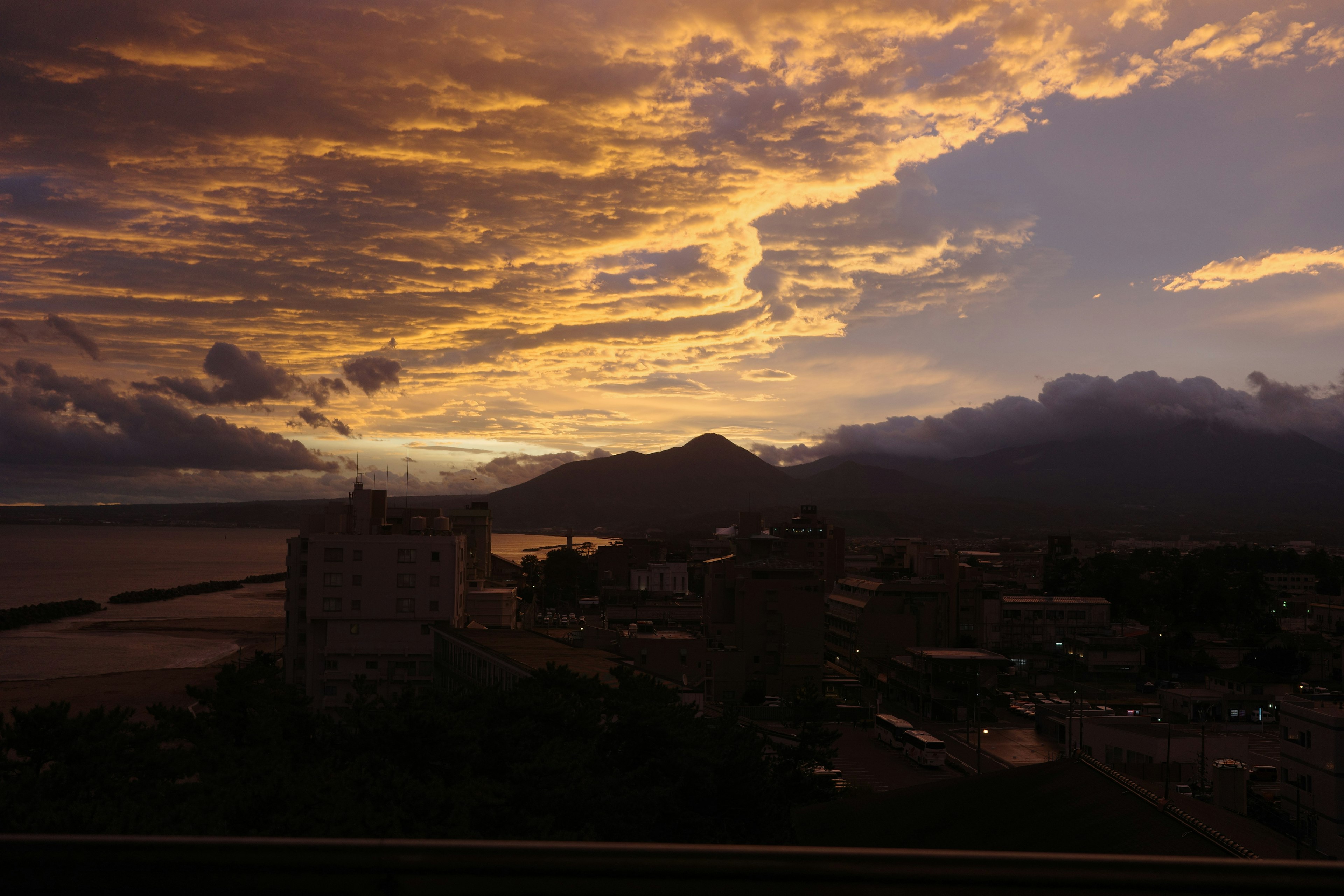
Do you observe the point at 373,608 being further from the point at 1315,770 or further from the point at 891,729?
the point at 1315,770

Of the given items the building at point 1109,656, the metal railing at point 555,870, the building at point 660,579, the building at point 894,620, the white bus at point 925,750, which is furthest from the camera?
the building at point 660,579

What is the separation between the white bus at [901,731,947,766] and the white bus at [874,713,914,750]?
0.82 metres

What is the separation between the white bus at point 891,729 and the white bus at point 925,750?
2.68 feet

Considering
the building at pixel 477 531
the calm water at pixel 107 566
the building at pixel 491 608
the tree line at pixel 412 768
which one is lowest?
the calm water at pixel 107 566

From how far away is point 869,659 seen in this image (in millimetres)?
41156

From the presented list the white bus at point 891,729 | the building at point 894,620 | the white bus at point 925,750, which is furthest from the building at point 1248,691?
the white bus at point 925,750

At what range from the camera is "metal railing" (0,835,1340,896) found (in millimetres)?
1855

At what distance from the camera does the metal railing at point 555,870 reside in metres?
1.86

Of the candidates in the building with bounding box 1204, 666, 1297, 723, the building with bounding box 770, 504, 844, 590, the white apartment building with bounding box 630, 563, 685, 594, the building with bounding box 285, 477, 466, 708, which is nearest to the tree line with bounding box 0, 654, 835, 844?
the building with bounding box 285, 477, 466, 708

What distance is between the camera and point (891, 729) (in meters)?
27.5

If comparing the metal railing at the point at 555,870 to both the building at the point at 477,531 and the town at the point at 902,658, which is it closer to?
the town at the point at 902,658

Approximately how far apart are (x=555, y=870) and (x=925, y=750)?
25255mm

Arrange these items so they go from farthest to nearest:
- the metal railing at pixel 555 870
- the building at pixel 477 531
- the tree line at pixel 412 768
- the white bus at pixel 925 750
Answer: the building at pixel 477 531
the white bus at pixel 925 750
the tree line at pixel 412 768
the metal railing at pixel 555 870

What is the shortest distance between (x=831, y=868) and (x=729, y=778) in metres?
12.7
